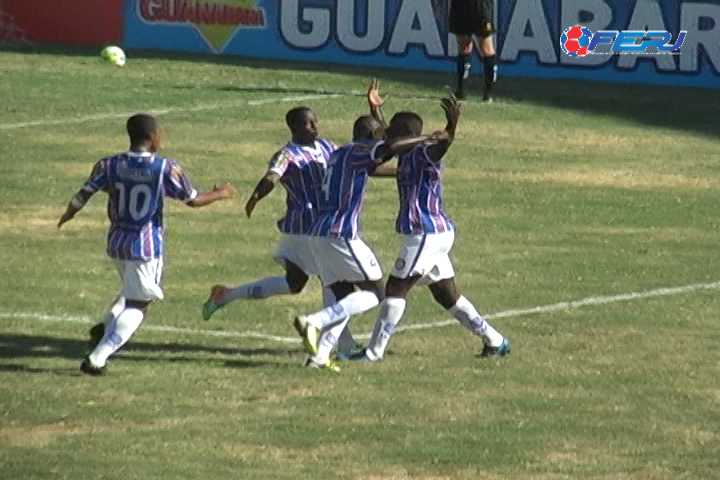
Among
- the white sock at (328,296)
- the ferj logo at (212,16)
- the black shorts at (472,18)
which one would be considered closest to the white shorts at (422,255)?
the white sock at (328,296)

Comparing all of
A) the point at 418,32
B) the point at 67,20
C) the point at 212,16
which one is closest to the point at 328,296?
the point at 418,32

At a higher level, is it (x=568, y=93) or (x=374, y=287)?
(x=374, y=287)

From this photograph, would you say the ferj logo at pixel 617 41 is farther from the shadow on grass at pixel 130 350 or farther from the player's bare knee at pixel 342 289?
the player's bare knee at pixel 342 289

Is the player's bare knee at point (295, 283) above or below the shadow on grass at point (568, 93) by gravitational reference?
above

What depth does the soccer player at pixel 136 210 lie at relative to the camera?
42.7 feet

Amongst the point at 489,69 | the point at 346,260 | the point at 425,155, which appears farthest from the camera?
the point at 489,69

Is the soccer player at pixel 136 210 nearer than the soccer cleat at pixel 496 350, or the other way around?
the soccer player at pixel 136 210

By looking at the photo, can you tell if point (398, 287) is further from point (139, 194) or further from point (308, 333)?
point (139, 194)

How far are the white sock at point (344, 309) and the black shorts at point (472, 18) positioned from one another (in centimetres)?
1421

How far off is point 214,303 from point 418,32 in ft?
54.6

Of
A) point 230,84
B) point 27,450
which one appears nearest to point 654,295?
point 27,450

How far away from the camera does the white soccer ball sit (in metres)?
30.1

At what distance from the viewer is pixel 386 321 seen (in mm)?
13680

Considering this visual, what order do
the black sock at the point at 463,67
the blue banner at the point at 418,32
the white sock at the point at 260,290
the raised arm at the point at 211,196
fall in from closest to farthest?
the raised arm at the point at 211,196, the white sock at the point at 260,290, the black sock at the point at 463,67, the blue banner at the point at 418,32
